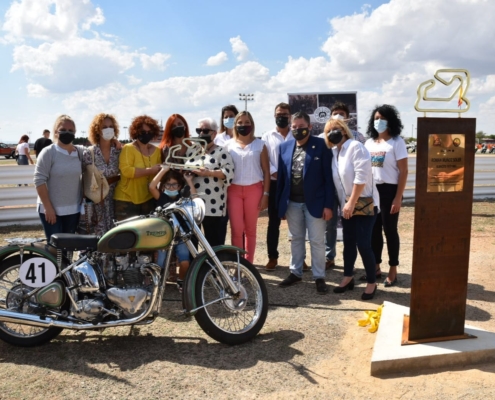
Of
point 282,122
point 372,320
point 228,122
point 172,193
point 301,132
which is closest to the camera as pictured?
point 372,320

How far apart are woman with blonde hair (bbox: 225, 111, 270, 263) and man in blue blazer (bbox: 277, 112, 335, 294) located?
0.83 feet

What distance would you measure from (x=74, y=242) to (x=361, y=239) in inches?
107

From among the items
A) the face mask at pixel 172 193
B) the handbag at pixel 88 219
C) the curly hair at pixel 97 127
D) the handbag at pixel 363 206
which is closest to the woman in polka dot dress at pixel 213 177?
the face mask at pixel 172 193

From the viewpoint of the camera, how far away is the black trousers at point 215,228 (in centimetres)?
541

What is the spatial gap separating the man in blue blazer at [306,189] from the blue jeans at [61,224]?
2.10 m

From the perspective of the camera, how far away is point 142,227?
3.70 metres

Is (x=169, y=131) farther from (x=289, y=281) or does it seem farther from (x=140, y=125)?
(x=289, y=281)

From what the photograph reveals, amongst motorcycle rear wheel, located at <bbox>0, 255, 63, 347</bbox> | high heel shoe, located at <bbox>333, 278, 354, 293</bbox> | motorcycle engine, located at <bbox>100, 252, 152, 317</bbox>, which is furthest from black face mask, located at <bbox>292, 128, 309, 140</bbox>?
motorcycle rear wheel, located at <bbox>0, 255, 63, 347</bbox>

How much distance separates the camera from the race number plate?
377 cm

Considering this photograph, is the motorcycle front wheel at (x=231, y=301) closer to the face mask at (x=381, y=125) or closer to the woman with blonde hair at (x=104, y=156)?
the woman with blonde hair at (x=104, y=156)

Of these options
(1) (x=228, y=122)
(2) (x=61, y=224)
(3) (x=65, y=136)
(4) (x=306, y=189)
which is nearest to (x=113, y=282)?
(2) (x=61, y=224)

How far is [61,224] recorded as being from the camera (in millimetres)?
4809

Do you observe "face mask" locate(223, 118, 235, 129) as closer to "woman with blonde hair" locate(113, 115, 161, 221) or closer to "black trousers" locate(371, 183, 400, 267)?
"woman with blonde hair" locate(113, 115, 161, 221)

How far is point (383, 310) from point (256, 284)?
1149mm
